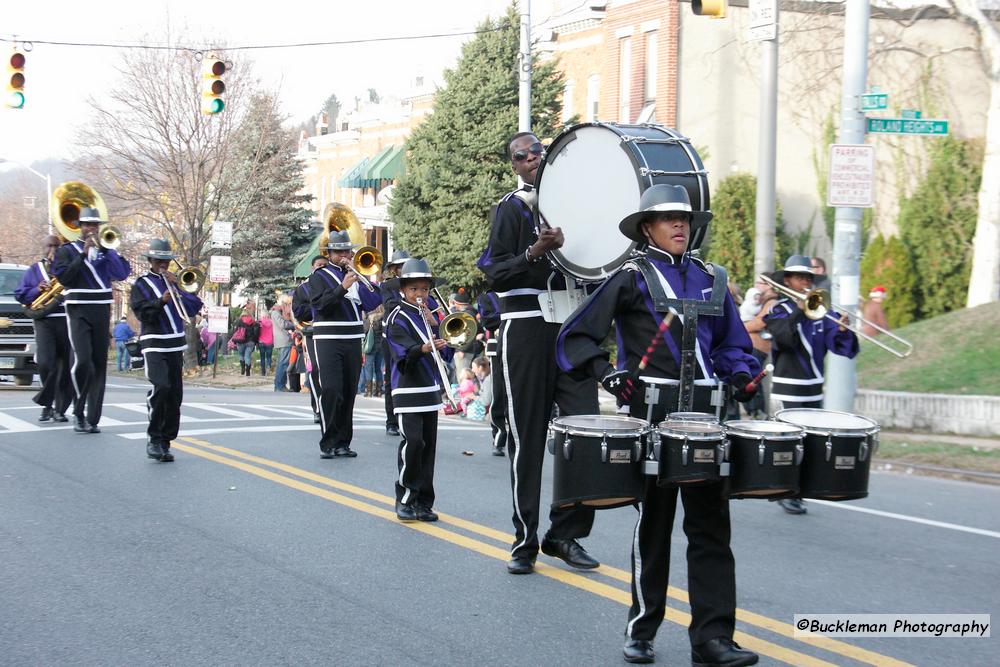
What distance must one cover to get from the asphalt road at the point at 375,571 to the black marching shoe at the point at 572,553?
127 millimetres

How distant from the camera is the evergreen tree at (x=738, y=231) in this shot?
90.6ft

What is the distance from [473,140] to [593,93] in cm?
457

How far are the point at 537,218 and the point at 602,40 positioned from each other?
92.2 feet

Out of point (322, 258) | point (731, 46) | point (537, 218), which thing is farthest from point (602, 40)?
point (537, 218)

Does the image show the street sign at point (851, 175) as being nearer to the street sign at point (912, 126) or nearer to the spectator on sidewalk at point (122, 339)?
the street sign at point (912, 126)

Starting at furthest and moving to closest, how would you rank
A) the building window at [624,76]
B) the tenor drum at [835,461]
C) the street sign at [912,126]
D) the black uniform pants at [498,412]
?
the building window at [624,76], the street sign at [912,126], the black uniform pants at [498,412], the tenor drum at [835,461]

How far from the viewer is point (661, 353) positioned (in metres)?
5.34

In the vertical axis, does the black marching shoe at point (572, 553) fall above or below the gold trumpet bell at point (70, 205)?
below

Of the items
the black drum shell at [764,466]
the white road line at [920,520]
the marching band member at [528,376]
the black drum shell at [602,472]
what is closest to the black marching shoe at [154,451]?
the marching band member at [528,376]

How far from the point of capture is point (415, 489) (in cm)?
864

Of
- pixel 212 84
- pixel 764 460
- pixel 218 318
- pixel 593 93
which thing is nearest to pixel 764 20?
pixel 212 84

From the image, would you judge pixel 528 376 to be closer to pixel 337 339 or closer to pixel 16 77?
pixel 337 339

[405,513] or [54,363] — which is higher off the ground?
[54,363]

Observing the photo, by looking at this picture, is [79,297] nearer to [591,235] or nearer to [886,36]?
[591,235]
